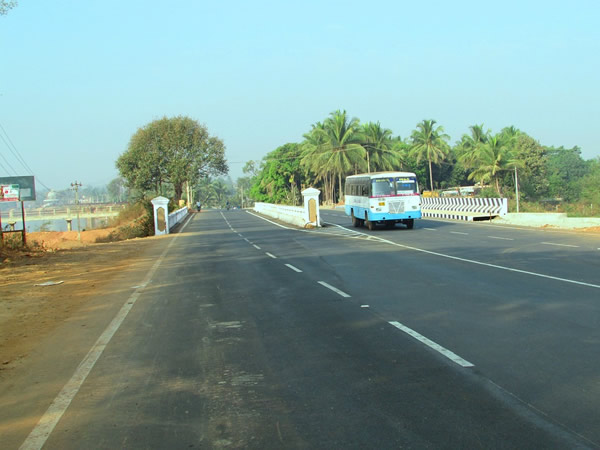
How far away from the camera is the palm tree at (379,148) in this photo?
83.6 meters

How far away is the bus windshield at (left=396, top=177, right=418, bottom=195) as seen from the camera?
30.6 metres

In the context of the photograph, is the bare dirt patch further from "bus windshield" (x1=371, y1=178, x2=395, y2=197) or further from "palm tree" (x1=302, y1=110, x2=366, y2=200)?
"palm tree" (x1=302, y1=110, x2=366, y2=200)

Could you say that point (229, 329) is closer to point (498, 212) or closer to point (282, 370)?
point (282, 370)

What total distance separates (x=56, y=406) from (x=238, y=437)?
204 cm

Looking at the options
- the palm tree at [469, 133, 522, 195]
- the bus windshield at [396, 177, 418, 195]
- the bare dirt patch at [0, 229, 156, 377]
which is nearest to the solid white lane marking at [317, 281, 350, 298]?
the bare dirt patch at [0, 229, 156, 377]

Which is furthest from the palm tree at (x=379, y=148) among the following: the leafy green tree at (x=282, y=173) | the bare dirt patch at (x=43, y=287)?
the bare dirt patch at (x=43, y=287)

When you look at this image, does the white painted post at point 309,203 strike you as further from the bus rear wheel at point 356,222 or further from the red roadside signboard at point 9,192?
the red roadside signboard at point 9,192

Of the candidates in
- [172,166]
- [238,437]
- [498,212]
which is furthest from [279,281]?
[172,166]

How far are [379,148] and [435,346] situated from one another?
258ft

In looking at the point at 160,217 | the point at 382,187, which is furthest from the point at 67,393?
the point at 160,217

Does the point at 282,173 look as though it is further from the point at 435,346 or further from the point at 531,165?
the point at 435,346

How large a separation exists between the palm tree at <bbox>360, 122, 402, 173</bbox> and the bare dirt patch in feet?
202

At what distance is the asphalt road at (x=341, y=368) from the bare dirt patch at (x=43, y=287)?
88 centimetres

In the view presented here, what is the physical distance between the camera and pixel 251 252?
21266mm
